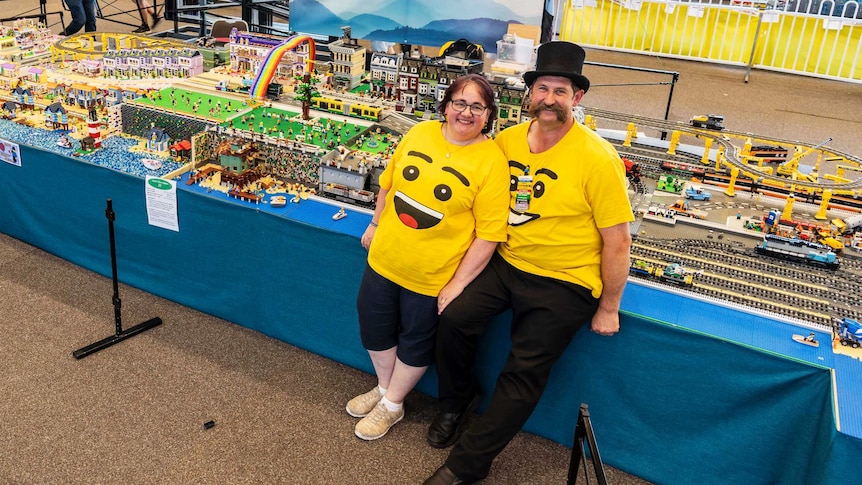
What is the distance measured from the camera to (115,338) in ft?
10.8

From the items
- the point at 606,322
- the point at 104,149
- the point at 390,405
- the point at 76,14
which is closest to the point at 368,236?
the point at 390,405

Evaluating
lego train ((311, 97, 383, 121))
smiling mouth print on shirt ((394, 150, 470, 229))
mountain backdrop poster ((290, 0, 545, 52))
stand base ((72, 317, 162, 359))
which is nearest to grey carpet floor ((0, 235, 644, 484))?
stand base ((72, 317, 162, 359))

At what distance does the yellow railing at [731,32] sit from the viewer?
29.7 ft

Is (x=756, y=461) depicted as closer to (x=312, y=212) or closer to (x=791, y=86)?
(x=312, y=212)

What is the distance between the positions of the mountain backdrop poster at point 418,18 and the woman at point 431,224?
10.1ft

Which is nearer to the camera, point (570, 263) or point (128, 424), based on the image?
point (570, 263)

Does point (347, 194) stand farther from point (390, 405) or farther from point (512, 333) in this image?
point (512, 333)

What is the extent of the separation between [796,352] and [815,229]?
1136 mm

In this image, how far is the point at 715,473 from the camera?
2504 mm

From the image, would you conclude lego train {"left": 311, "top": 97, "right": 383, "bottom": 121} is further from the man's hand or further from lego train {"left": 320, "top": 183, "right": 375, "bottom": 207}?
the man's hand

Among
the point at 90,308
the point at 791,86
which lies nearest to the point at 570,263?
the point at 90,308

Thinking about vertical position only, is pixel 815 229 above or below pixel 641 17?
below

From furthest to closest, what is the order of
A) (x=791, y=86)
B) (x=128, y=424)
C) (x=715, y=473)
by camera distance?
1. (x=791, y=86)
2. (x=128, y=424)
3. (x=715, y=473)

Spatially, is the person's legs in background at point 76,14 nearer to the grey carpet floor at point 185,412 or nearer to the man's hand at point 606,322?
the grey carpet floor at point 185,412
